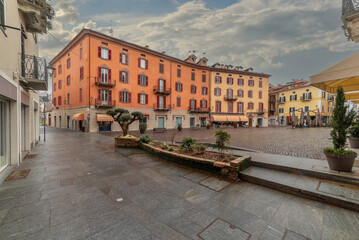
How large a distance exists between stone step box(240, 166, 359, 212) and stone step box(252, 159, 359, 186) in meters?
0.11

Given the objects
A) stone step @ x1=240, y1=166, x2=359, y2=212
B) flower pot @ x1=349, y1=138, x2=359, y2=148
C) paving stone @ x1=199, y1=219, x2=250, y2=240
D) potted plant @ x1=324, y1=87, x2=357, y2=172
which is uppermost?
potted plant @ x1=324, y1=87, x2=357, y2=172

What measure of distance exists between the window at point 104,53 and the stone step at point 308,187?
19.8 meters

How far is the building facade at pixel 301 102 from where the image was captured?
31.6m

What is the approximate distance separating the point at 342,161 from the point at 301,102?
39.4 meters

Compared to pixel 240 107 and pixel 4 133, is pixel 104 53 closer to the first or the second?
pixel 4 133

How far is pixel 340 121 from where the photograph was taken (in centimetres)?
378

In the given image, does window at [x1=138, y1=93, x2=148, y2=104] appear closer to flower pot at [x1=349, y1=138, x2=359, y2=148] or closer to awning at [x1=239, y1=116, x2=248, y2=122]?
awning at [x1=239, y1=116, x2=248, y2=122]

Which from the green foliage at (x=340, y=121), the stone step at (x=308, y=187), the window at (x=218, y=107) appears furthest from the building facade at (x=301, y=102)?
the stone step at (x=308, y=187)

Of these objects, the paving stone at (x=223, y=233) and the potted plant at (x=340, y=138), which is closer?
the paving stone at (x=223, y=233)

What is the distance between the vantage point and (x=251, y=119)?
3141 cm

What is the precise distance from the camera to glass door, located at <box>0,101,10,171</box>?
453 centimetres

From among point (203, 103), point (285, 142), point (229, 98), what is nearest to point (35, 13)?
point (285, 142)

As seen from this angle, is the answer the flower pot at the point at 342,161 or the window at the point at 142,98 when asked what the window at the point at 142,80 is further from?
the flower pot at the point at 342,161

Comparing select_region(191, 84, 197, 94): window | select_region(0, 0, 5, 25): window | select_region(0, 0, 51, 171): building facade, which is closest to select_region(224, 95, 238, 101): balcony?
select_region(191, 84, 197, 94): window
